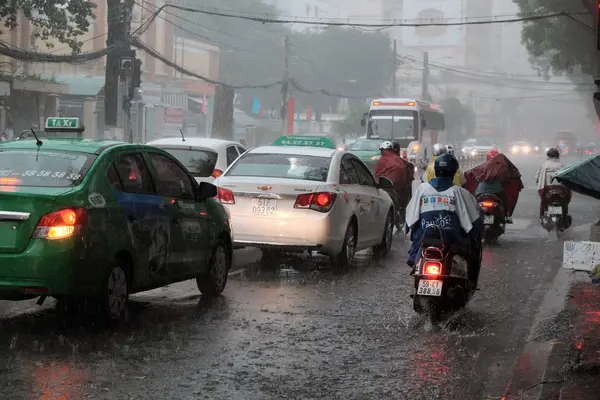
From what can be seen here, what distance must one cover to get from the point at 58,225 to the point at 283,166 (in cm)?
574

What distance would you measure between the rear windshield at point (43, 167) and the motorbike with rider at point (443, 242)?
3007 millimetres

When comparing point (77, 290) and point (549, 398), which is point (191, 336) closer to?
point (77, 290)

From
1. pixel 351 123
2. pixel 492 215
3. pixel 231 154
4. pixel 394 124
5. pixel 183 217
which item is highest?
pixel 351 123

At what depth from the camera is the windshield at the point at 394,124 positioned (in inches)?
1804

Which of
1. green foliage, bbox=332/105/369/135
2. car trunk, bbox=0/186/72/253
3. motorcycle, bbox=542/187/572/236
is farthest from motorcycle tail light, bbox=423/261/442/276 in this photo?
green foliage, bbox=332/105/369/135

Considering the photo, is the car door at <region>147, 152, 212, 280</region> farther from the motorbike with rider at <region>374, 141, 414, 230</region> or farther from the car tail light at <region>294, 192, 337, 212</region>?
the motorbike with rider at <region>374, 141, 414, 230</region>

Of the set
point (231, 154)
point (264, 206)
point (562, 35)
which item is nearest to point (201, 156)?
point (231, 154)

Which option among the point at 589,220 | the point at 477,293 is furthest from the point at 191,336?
the point at 589,220

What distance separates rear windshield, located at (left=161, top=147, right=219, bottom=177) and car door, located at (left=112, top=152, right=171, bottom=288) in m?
7.36

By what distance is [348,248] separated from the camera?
13508mm

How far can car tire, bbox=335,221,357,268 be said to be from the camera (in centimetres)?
1330

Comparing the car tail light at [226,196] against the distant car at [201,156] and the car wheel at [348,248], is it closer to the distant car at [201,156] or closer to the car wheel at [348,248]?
the car wheel at [348,248]

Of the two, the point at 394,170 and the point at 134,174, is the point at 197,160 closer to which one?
the point at 394,170

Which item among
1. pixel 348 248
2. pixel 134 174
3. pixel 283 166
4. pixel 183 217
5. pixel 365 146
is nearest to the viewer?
pixel 134 174
